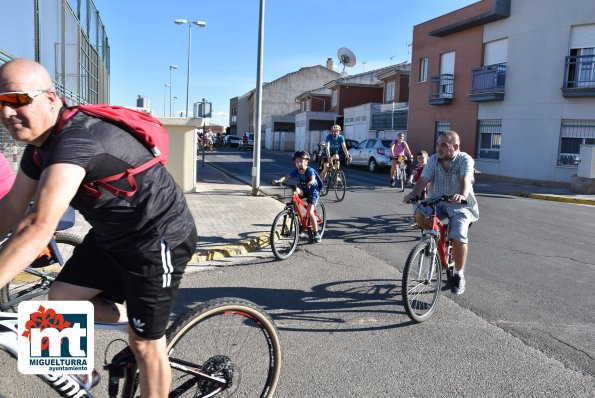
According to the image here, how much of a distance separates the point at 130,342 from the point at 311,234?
18.2 ft

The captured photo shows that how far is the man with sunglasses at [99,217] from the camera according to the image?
1.93m

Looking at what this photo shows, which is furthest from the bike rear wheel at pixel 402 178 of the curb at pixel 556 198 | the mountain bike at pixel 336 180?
the curb at pixel 556 198

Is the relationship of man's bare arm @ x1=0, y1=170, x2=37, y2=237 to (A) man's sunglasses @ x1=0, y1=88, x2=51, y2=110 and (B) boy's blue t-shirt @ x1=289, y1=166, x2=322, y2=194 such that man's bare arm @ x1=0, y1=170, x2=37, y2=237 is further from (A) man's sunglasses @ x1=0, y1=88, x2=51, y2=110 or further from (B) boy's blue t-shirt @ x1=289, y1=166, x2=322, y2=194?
(B) boy's blue t-shirt @ x1=289, y1=166, x2=322, y2=194

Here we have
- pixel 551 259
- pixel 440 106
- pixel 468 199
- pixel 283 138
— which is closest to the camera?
pixel 468 199

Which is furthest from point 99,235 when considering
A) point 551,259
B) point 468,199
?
point 551,259

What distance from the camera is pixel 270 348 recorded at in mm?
2857

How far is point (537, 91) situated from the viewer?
2062cm

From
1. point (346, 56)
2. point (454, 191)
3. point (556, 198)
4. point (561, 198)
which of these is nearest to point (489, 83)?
point (556, 198)

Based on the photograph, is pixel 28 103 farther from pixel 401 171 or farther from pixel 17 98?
pixel 401 171

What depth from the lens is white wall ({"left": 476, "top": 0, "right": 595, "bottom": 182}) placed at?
64.1ft

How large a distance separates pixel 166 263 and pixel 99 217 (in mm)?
351

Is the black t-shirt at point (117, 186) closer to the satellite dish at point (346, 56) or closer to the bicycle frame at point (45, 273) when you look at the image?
the bicycle frame at point (45, 273)

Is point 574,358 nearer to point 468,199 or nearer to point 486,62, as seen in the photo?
point 468,199

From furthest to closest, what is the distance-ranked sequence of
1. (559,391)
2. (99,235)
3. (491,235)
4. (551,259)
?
(491,235) < (551,259) < (559,391) < (99,235)
